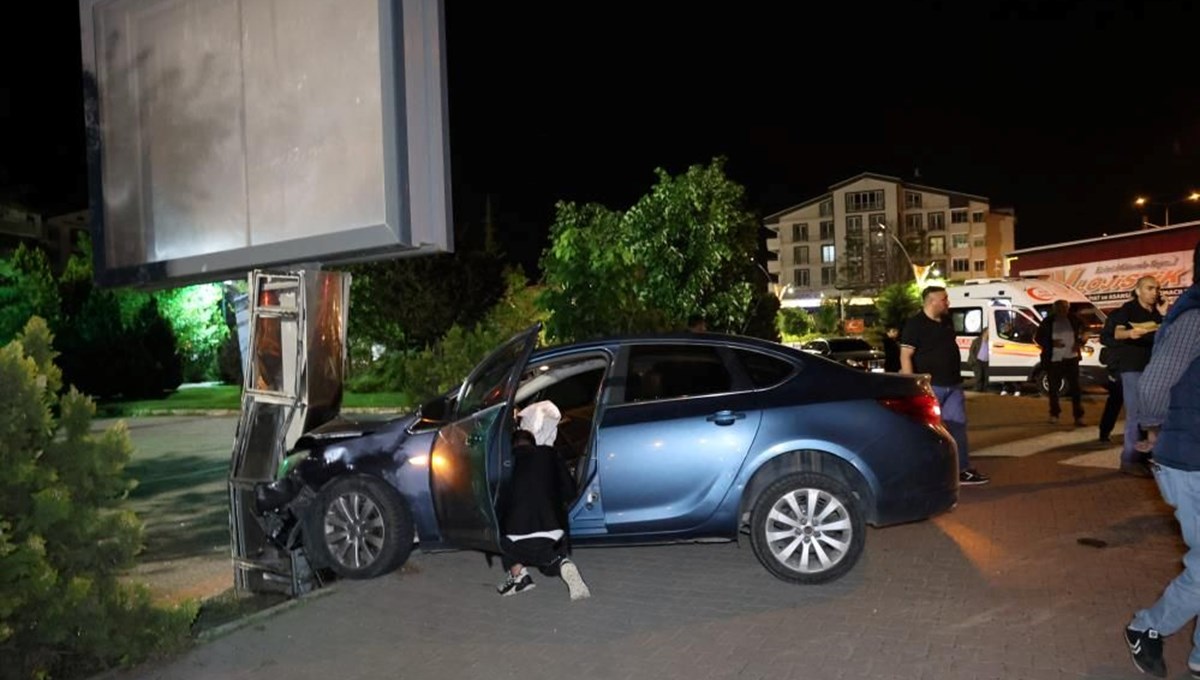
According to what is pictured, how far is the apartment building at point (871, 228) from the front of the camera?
89.1 meters

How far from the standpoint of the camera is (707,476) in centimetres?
613

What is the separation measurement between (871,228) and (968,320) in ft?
217

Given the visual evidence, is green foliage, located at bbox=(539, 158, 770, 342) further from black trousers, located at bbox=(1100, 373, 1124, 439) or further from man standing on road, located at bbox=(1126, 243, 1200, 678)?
man standing on road, located at bbox=(1126, 243, 1200, 678)

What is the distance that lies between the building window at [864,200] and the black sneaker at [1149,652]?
89270 mm

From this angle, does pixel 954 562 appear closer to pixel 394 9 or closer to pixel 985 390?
pixel 394 9

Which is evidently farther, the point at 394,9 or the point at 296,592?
the point at 296,592

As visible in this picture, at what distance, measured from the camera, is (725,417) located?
618 centimetres

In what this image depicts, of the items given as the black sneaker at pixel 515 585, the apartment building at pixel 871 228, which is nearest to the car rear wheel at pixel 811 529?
the black sneaker at pixel 515 585

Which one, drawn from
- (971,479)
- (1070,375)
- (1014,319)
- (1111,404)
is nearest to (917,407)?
(971,479)

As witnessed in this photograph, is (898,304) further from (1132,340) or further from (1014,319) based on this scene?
(1132,340)

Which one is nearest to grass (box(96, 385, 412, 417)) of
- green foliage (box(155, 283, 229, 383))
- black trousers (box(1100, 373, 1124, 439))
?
green foliage (box(155, 283, 229, 383))

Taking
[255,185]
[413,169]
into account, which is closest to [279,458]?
[255,185]

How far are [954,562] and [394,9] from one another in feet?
16.9

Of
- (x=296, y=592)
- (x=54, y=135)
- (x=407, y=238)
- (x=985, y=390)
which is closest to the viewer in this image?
(x=407, y=238)
